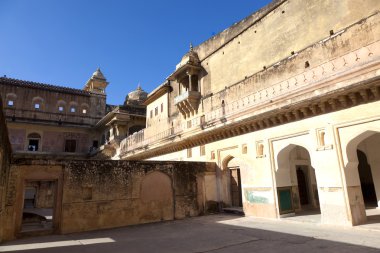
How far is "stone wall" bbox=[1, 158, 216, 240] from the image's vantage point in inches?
334

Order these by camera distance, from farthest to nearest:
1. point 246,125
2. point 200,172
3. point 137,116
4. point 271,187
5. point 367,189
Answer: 1. point 137,116
2. point 367,189
3. point 200,172
4. point 246,125
5. point 271,187

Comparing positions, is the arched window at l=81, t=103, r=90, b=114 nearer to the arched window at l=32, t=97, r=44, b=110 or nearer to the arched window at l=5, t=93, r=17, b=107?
the arched window at l=32, t=97, r=44, b=110

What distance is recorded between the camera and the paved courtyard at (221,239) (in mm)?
5625

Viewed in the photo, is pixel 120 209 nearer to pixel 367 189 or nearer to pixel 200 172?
pixel 200 172

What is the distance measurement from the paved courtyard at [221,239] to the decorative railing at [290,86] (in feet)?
14.4

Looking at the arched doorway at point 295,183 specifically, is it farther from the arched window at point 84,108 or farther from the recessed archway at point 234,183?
the arched window at point 84,108

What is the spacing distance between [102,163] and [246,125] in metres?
5.70

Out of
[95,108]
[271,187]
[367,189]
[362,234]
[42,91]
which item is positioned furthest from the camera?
[95,108]

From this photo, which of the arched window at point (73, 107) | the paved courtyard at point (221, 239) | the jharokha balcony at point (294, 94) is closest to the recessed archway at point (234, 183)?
the jharokha balcony at point (294, 94)

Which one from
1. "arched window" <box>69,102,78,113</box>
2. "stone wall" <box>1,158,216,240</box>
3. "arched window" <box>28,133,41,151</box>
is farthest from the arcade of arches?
"arched window" <box>69,102,78,113</box>

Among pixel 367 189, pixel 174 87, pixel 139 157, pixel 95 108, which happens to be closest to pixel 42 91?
pixel 95 108

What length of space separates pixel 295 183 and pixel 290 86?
3741mm

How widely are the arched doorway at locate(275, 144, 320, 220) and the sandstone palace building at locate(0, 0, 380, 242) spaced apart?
4 centimetres

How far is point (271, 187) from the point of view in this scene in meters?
9.67
